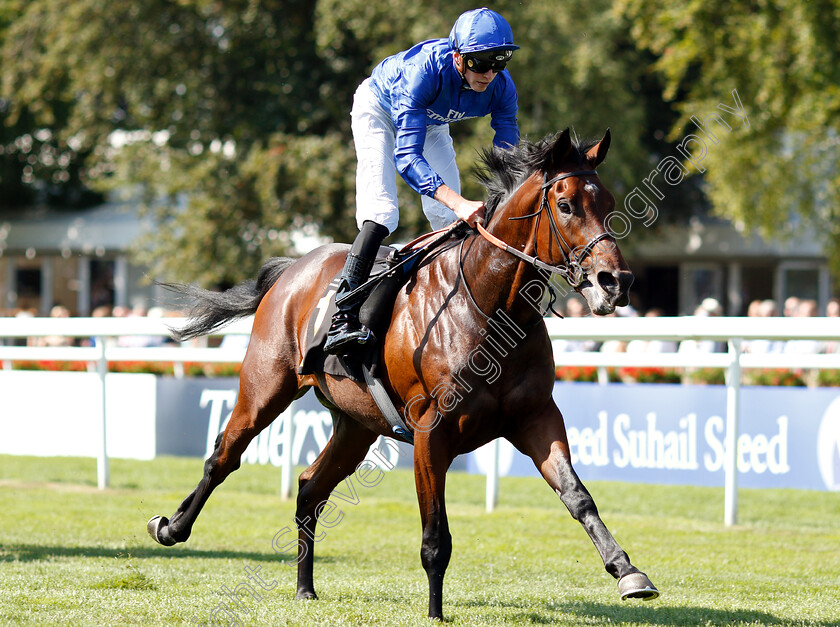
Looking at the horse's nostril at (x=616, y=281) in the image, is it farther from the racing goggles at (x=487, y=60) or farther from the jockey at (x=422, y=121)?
the racing goggles at (x=487, y=60)

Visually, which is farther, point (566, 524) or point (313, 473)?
point (566, 524)

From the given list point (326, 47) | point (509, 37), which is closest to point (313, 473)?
point (509, 37)

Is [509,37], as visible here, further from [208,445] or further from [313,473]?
[208,445]

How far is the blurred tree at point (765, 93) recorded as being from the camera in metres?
14.2

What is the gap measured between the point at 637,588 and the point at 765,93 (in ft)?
42.2

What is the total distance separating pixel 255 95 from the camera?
20875 mm

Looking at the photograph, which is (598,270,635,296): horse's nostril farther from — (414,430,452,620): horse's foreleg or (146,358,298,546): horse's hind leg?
(146,358,298,546): horse's hind leg

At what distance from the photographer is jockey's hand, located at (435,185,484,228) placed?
A: 387 centimetres

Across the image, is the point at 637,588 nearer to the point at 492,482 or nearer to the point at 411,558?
the point at 411,558

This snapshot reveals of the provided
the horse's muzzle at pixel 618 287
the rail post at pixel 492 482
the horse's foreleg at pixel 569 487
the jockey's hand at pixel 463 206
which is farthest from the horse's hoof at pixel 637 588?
the rail post at pixel 492 482

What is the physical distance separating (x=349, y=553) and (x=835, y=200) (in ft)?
45.1

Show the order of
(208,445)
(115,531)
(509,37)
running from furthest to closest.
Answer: (208,445) → (115,531) → (509,37)

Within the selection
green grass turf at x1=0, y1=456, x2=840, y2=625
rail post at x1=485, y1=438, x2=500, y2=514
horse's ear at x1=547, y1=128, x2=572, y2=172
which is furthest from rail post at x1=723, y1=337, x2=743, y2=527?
horse's ear at x1=547, y1=128, x2=572, y2=172

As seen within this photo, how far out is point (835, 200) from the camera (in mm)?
16938
